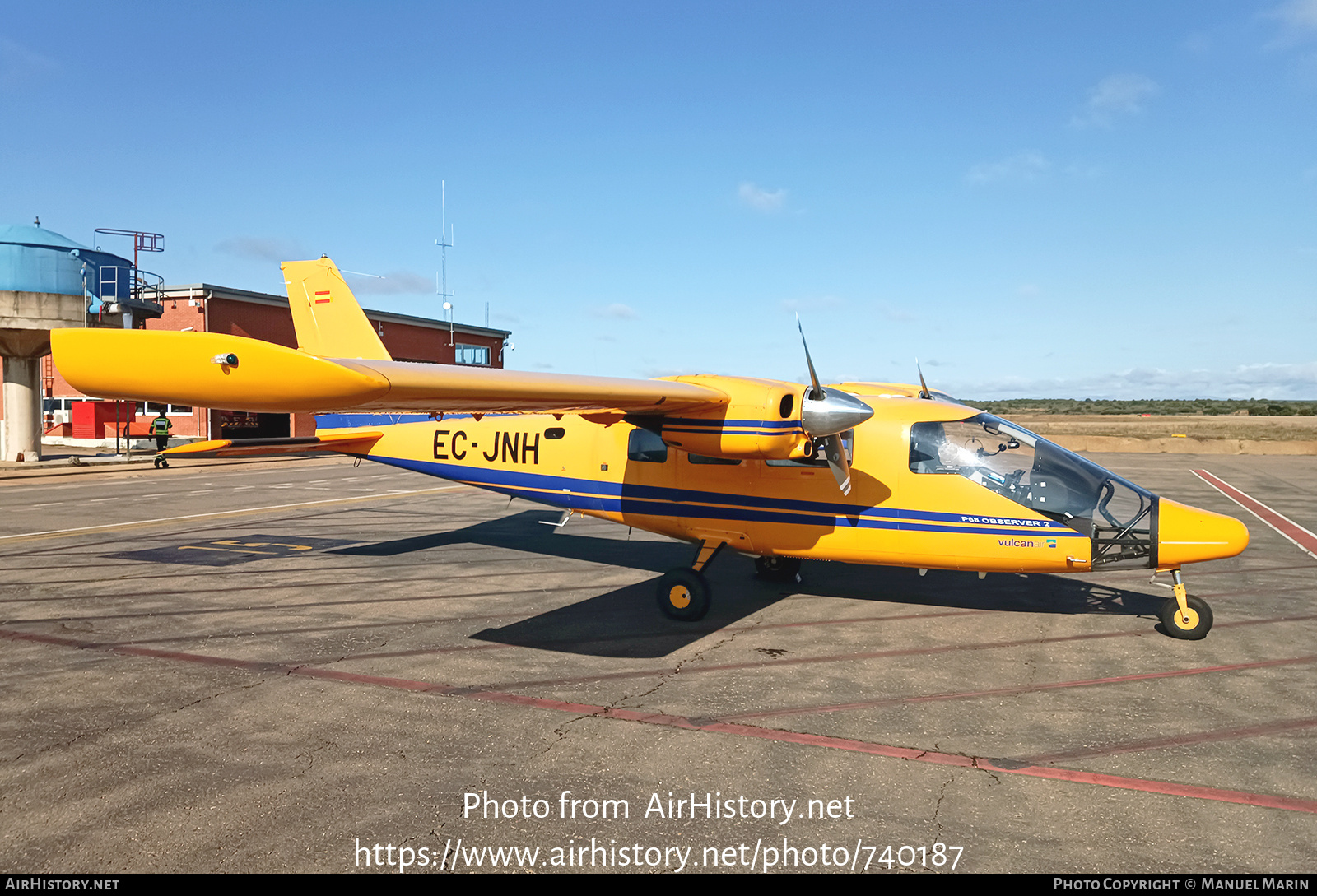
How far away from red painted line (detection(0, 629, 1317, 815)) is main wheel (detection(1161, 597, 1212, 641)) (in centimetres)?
468

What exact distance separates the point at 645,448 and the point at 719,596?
2.82 meters

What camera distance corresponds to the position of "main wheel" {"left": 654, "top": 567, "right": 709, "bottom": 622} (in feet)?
38.3

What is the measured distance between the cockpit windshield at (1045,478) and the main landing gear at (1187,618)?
2.79 feet

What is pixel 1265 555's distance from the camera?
55.7 feet

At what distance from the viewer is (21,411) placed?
123ft

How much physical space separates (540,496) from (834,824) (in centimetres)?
902

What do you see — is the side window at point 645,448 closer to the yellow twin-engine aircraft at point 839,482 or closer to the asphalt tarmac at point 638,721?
the yellow twin-engine aircraft at point 839,482

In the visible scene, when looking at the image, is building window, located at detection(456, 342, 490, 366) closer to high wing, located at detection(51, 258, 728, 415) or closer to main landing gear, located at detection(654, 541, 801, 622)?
main landing gear, located at detection(654, 541, 801, 622)

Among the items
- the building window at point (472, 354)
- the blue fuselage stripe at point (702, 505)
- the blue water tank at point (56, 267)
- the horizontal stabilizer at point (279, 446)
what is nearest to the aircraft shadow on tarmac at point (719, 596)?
the blue fuselage stripe at point (702, 505)

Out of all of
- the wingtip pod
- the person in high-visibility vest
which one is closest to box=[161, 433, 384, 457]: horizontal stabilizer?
the wingtip pod

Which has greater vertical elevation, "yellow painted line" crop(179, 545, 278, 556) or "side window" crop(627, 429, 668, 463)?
"side window" crop(627, 429, 668, 463)

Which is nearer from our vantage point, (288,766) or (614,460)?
(288,766)
